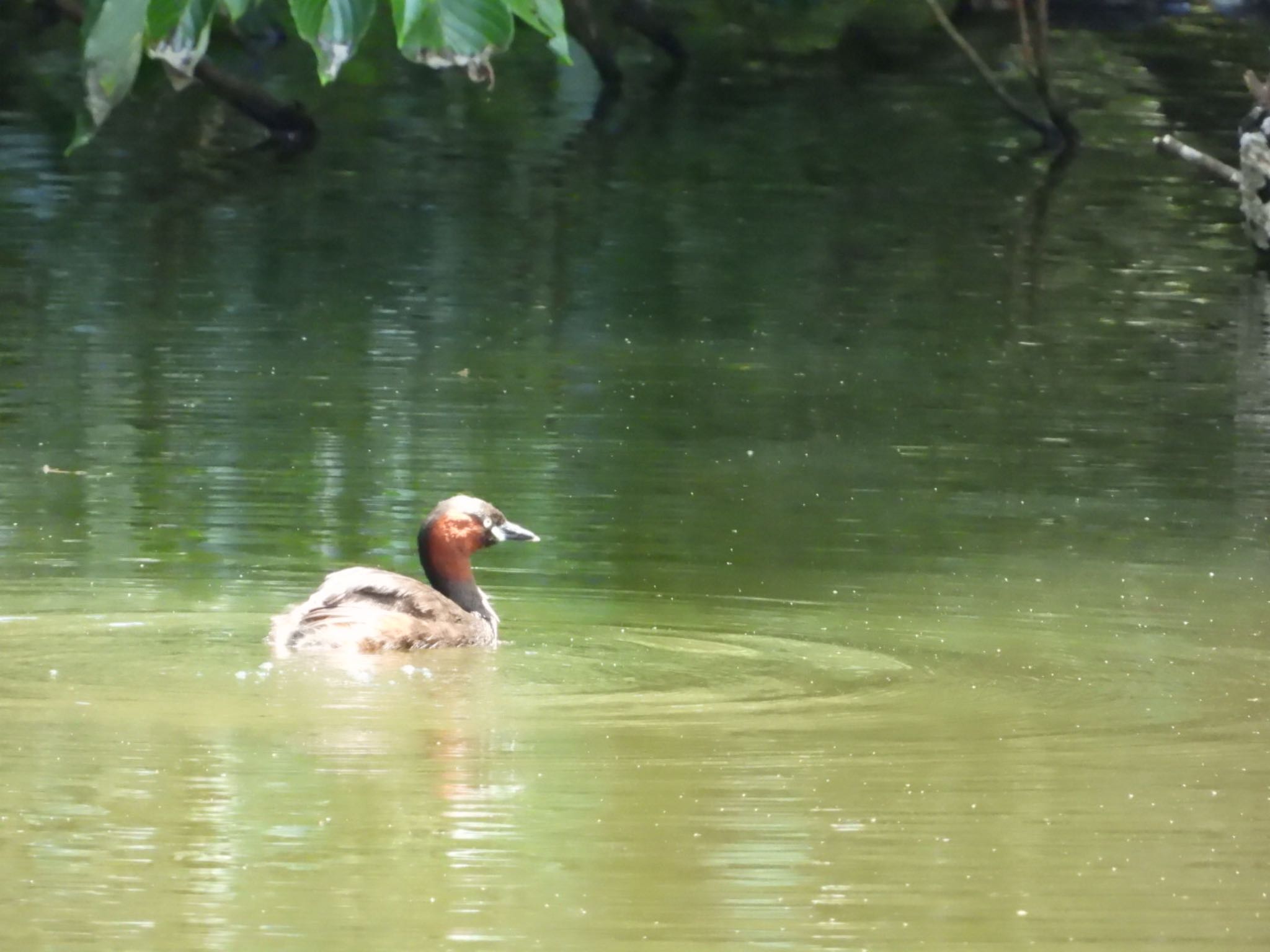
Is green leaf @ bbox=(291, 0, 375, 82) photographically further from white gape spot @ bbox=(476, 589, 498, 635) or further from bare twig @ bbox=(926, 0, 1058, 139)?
bare twig @ bbox=(926, 0, 1058, 139)

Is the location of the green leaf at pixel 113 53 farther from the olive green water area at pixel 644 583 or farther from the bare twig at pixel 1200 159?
the bare twig at pixel 1200 159

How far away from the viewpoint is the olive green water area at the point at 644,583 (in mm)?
6543

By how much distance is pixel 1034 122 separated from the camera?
30484 mm

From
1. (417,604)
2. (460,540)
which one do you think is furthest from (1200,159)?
(417,604)

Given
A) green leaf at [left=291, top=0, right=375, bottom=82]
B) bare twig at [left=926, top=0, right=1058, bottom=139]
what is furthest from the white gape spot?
bare twig at [left=926, top=0, right=1058, bottom=139]

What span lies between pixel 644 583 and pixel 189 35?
17.3 feet

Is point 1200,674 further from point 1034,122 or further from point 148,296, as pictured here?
point 1034,122

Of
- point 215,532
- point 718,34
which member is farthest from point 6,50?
point 215,532

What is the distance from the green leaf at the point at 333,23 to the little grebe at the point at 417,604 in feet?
12.8

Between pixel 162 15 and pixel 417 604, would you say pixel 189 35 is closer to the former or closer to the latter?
pixel 162 15

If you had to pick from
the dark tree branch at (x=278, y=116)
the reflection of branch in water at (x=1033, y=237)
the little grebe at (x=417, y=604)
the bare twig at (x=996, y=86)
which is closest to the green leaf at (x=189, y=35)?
the little grebe at (x=417, y=604)

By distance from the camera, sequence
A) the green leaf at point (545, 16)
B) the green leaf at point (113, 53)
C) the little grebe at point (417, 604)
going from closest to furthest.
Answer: the green leaf at point (113, 53) → the green leaf at point (545, 16) → the little grebe at point (417, 604)

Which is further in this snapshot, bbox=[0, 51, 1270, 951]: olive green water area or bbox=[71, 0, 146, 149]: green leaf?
bbox=[0, 51, 1270, 951]: olive green water area

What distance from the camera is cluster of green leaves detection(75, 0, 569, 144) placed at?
4898mm
